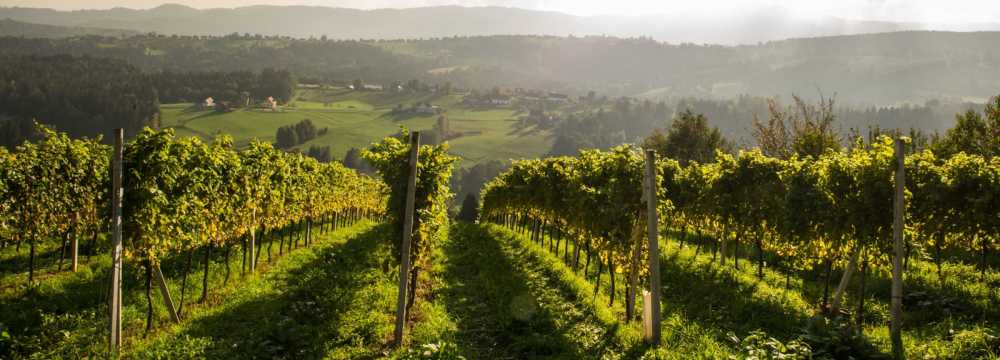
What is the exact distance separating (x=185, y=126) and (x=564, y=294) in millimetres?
147768

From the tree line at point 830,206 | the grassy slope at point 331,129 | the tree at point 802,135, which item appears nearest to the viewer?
the tree line at point 830,206

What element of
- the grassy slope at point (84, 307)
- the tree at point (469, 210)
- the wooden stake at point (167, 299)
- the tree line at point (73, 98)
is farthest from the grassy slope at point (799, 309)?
the tree line at point (73, 98)

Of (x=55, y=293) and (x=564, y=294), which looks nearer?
(x=55, y=293)

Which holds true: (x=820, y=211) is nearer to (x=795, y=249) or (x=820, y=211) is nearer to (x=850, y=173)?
(x=850, y=173)

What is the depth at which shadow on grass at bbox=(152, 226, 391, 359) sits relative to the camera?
564 inches

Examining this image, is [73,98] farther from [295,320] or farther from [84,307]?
[295,320]

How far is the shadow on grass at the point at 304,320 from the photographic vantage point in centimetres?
1433

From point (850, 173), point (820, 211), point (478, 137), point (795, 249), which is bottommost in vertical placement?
point (478, 137)

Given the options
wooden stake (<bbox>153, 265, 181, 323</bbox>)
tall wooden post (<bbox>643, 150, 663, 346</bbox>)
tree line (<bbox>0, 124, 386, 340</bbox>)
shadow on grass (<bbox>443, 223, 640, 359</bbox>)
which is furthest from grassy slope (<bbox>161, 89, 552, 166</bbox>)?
tall wooden post (<bbox>643, 150, 663, 346</bbox>)

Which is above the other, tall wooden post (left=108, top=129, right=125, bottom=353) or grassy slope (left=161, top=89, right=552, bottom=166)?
tall wooden post (left=108, top=129, right=125, bottom=353)

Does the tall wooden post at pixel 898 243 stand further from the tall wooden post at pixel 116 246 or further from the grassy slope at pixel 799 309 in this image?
the tall wooden post at pixel 116 246

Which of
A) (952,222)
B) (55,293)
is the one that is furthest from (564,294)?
(55,293)

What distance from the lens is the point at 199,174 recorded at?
17438 millimetres

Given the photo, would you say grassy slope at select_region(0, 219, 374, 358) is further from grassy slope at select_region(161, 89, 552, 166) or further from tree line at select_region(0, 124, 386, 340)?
grassy slope at select_region(161, 89, 552, 166)
